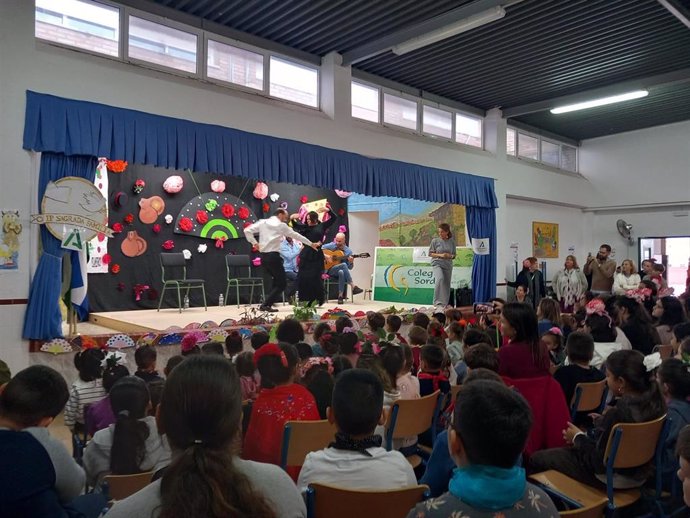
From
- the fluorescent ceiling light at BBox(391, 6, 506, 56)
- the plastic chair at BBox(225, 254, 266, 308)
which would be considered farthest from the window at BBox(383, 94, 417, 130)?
the plastic chair at BBox(225, 254, 266, 308)

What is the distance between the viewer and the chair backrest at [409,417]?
2783 millimetres

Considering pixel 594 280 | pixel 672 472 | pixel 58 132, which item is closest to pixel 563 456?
pixel 672 472

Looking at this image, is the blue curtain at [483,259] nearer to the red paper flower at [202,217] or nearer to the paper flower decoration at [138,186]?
the red paper flower at [202,217]

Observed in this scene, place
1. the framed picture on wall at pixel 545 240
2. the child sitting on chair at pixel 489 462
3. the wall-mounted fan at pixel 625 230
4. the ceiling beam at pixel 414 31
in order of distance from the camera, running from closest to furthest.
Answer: the child sitting on chair at pixel 489 462
the ceiling beam at pixel 414 31
the framed picture on wall at pixel 545 240
the wall-mounted fan at pixel 625 230

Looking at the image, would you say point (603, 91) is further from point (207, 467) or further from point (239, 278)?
point (207, 467)

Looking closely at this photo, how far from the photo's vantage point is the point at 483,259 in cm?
1016

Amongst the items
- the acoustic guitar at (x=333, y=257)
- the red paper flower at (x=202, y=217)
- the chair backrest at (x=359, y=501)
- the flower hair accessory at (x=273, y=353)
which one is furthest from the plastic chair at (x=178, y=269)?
the chair backrest at (x=359, y=501)

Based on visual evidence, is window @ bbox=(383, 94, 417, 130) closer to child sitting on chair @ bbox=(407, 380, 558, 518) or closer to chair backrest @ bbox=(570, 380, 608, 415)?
chair backrest @ bbox=(570, 380, 608, 415)

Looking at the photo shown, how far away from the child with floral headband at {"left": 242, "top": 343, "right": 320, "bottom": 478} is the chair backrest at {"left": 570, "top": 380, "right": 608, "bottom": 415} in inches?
65.2

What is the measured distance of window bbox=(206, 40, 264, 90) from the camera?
6.76 meters

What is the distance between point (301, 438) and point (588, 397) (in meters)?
1.94

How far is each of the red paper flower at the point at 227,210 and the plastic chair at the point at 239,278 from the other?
0.79 meters

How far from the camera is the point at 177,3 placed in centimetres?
624

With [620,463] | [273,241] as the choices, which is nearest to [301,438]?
[620,463]
